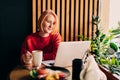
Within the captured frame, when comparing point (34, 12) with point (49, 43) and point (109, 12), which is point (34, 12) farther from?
point (109, 12)

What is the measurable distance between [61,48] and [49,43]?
0.86m

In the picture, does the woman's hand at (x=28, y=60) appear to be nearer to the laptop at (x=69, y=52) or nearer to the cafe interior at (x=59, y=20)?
the laptop at (x=69, y=52)

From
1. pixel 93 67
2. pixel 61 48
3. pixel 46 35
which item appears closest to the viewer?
pixel 93 67

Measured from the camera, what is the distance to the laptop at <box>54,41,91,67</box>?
7.37 ft

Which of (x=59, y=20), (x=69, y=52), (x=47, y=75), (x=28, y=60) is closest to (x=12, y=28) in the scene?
(x=59, y=20)

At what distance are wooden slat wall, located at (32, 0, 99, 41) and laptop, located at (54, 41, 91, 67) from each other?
151 cm

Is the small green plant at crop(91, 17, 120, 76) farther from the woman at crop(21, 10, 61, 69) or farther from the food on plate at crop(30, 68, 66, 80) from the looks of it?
the food on plate at crop(30, 68, 66, 80)

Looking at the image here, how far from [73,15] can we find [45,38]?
3.40 ft

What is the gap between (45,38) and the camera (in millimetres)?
3047

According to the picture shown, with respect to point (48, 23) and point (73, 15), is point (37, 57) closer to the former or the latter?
point (48, 23)

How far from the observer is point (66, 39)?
3936mm

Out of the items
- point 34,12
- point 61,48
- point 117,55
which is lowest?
point 117,55

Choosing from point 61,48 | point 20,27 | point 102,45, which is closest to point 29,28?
point 20,27

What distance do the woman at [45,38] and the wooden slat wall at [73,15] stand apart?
73cm
